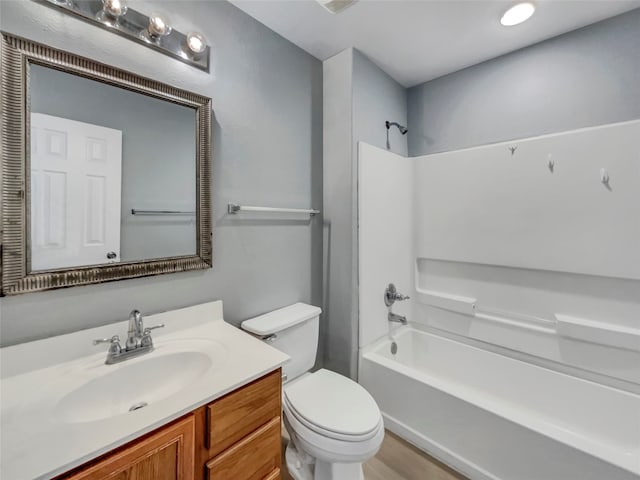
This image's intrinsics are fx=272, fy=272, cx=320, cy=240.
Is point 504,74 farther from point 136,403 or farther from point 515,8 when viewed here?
point 136,403

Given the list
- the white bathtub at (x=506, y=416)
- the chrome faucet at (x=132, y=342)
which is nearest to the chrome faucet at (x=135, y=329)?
the chrome faucet at (x=132, y=342)

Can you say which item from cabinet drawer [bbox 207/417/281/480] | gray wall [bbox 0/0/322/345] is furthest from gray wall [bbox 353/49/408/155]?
cabinet drawer [bbox 207/417/281/480]

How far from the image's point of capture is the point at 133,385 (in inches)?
39.3

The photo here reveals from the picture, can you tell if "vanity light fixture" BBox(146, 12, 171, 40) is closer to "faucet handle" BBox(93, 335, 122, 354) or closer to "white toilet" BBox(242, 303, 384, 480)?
"faucet handle" BBox(93, 335, 122, 354)

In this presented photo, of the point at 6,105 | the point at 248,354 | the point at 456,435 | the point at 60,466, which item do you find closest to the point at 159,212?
the point at 6,105

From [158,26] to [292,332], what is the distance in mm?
1550

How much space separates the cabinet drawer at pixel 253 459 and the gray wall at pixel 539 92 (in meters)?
2.22

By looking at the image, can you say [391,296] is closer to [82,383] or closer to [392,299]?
[392,299]

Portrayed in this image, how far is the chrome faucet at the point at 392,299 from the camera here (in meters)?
2.07

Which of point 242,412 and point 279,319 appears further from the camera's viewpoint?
point 279,319

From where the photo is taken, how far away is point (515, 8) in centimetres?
146

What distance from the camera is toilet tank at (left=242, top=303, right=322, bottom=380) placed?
1424 millimetres

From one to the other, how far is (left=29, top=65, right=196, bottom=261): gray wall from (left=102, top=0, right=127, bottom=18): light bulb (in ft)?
0.87

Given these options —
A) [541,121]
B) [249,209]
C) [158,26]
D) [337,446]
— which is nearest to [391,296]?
[337,446]
